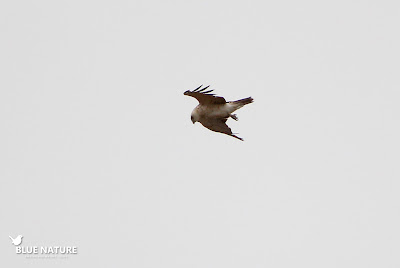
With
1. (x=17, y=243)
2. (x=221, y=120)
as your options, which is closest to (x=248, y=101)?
(x=221, y=120)

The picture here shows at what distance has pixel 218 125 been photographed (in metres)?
27.9

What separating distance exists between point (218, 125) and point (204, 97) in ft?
4.58

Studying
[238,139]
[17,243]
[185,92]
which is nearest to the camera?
[185,92]

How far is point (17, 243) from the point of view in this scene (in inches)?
1499

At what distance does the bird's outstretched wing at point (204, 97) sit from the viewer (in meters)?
26.4

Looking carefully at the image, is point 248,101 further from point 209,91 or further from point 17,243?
point 17,243

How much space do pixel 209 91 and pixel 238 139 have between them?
7.49 feet

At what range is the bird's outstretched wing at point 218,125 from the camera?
1093 inches

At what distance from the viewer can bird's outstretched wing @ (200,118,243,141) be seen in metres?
27.8

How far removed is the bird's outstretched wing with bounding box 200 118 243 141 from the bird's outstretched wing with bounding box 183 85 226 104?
0.74 meters

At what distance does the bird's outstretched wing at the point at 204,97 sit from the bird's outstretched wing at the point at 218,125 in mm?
743

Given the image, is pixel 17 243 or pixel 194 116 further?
pixel 17 243

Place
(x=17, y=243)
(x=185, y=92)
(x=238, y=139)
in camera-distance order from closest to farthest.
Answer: (x=185, y=92), (x=238, y=139), (x=17, y=243)

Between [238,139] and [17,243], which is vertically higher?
[17,243]
